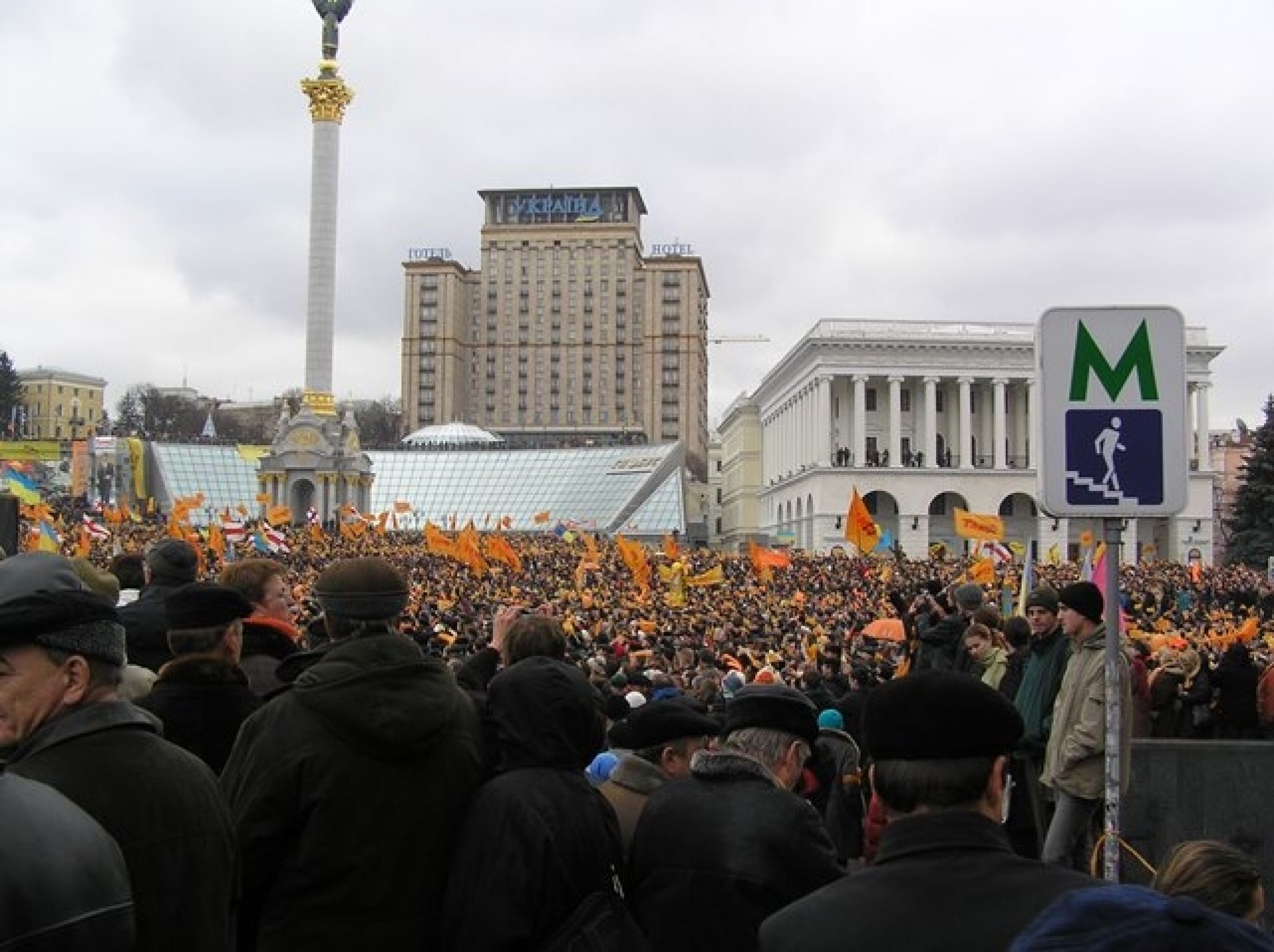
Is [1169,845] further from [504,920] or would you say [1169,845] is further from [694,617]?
[694,617]

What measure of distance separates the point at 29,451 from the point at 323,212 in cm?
4928

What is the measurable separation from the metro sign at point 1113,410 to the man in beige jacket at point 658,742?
1441 mm

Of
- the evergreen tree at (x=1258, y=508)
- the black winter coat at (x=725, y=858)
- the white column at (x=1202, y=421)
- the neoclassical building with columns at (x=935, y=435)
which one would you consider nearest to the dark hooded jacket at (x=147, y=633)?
the black winter coat at (x=725, y=858)

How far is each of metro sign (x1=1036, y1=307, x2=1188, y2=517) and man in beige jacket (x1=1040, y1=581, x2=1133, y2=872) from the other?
62.0 inches

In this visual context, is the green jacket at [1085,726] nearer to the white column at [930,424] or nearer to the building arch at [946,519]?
the building arch at [946,519]

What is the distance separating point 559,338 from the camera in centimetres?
14575

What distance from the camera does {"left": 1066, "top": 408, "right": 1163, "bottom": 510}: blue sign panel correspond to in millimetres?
4555

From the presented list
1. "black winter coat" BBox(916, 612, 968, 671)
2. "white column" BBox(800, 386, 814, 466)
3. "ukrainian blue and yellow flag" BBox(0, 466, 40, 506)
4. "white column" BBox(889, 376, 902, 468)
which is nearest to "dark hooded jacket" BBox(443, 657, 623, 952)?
"black winter coat" BBox(916, 612, 968, 671)

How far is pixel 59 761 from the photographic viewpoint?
9.23 ft

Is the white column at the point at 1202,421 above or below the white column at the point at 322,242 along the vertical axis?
below

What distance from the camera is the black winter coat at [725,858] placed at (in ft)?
11.9

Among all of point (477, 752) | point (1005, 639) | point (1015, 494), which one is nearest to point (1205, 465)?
point (1015, 494)

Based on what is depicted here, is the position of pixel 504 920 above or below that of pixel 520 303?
below

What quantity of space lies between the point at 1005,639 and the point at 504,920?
20.3ft
